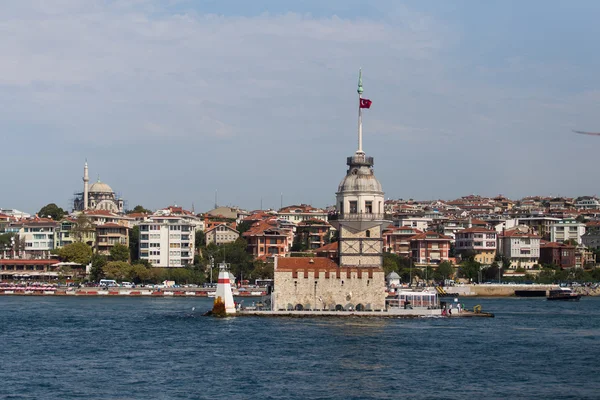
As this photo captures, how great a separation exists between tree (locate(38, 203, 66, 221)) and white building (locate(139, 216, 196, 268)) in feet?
95.7

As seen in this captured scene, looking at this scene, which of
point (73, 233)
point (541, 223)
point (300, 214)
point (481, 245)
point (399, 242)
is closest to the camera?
point (73, 233)

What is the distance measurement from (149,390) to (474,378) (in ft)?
34.3

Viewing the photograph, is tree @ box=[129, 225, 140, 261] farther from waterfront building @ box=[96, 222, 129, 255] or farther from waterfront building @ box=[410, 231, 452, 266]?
waterfront building @ box=[410, 231, 452, 266]

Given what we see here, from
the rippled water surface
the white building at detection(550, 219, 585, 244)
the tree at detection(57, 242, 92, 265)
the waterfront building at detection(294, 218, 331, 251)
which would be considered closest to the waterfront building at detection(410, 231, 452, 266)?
the waterfront building at detection(294, 218, 331, 251)

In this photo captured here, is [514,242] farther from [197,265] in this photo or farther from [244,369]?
[244,369]

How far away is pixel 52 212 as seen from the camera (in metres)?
140

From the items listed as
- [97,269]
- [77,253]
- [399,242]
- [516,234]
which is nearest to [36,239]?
[77,253]

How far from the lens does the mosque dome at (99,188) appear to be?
482ft

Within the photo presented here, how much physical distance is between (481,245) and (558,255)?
342 inches

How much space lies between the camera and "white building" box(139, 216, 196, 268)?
366ft

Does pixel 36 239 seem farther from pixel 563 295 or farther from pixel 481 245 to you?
pixel 563 295

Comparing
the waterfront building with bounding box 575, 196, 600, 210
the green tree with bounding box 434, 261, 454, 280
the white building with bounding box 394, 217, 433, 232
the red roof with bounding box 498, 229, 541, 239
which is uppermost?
the waterfront building with bounding box 575, 196, 600, 210

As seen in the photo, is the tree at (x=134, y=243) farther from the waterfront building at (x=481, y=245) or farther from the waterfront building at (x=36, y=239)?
the waterfront building at (x=481, y=245)

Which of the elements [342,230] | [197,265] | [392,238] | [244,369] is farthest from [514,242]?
[244,369]
